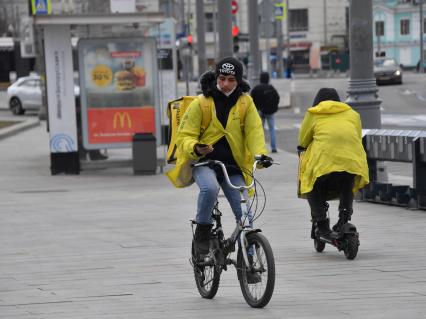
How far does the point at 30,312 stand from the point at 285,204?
24.3 ft

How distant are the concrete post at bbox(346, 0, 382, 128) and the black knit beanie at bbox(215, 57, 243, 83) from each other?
7722mm

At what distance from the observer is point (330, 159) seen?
10484 mm

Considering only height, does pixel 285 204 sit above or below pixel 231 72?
below

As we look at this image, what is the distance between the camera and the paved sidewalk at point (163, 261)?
8.00 metres

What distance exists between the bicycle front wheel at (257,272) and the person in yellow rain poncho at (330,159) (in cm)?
261

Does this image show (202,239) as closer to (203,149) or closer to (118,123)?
(203,149)

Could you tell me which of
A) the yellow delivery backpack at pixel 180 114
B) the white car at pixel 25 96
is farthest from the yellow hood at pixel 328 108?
the white car at pixel 25 96

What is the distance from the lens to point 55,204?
1588 centimetres

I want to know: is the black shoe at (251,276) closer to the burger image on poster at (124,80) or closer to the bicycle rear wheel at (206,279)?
the bicycle rear wheel at (206,279)

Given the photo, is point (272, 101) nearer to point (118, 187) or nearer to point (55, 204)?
point (118, 187)

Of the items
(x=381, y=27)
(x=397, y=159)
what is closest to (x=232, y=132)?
(x=397, y=159)

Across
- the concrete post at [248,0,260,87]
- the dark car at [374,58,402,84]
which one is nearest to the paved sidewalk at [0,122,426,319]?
the concrete post at [248,0,260,87]

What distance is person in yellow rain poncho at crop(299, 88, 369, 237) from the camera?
1050cm

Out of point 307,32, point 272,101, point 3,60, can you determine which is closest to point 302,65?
point 307,32
